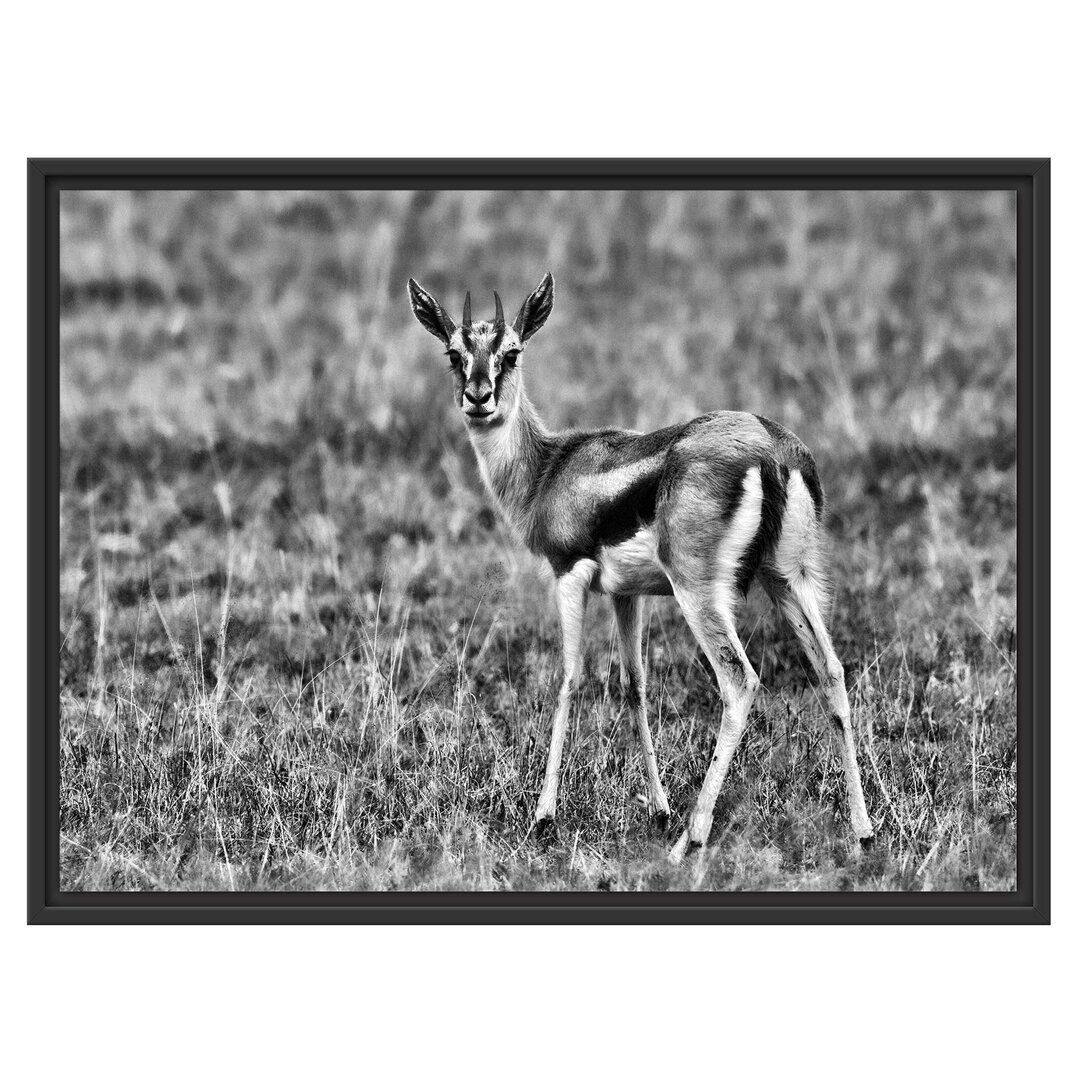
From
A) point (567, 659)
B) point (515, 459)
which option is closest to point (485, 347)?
point (515, 459)

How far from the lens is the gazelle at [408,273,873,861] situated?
7402 mm

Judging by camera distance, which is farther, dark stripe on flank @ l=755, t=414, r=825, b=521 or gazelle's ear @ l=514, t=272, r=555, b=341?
gazelle's ear @ l=514, t=272, r=555, b=341

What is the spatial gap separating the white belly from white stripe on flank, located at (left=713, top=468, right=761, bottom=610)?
30 cm

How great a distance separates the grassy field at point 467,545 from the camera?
782 centimetres

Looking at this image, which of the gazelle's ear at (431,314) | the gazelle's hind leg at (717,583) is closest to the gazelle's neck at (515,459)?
the gazelle's ear at (431,314)

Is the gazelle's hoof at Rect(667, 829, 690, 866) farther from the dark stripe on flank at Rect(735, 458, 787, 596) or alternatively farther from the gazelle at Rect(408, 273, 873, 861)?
the dark stripe on flank at Rect(735, 458, 787, 596)

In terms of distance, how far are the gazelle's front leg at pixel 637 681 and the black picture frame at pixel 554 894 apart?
2.17 feet

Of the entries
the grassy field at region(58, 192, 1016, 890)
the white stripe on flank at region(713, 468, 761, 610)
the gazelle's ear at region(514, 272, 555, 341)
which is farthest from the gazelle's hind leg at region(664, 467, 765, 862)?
the gazelle's ear at region(514, 272, 555, 341)

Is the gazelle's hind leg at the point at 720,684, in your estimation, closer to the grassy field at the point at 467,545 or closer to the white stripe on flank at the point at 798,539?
the grassy field at the point at 467,545

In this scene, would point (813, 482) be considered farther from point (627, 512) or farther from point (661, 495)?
point (627, 512)

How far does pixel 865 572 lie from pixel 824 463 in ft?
5.58

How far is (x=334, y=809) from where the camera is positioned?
7.94 metres

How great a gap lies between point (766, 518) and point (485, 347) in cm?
154
